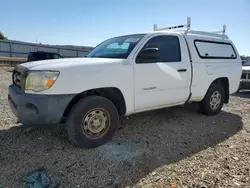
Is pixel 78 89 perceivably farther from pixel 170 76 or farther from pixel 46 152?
pixel 170 76

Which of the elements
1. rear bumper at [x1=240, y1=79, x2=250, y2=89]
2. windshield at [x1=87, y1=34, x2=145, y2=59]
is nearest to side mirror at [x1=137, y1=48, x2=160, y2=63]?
windshield at [x1=87, y1=34, x2=145, y2=59]

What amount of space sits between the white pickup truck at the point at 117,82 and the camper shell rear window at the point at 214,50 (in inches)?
1.0

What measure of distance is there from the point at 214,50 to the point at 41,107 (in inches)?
166

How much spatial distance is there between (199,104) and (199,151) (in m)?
2.03

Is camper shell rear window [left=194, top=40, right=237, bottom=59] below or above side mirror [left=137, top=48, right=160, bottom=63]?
above

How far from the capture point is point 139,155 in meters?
3.30

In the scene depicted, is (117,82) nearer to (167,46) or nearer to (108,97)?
(108,97)

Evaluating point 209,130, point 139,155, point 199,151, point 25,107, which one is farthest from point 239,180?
point 25,107

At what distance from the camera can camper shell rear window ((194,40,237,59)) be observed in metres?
4.89

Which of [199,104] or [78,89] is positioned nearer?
[78,89]

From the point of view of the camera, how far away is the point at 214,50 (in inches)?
207

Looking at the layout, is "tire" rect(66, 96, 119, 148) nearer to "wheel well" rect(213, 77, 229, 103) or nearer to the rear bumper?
"wheel well" rect(213, 77, 229, 103)

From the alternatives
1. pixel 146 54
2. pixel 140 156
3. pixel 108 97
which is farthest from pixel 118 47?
pixel 140 156

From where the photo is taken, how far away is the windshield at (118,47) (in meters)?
3.88
